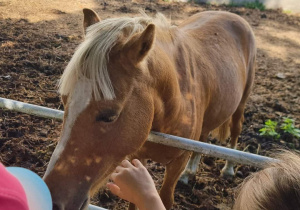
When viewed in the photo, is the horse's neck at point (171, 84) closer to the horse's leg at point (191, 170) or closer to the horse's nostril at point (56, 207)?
the horse's nostril at point (56, 207)

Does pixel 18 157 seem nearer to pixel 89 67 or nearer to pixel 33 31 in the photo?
pixel 89 67

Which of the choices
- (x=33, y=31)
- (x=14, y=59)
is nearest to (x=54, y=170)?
(x=14, y=59)

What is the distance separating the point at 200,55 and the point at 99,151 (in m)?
1.48

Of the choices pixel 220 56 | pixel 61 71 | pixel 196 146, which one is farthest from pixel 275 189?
pixel 61 71

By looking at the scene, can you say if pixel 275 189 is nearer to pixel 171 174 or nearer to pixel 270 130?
pixel 171 174

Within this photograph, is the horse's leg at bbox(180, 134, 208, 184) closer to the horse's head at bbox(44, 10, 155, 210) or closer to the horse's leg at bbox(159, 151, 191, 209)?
the horse's leg at bbox(159, 151, 191, 209)

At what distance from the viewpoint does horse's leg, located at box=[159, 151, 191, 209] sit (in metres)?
2.44

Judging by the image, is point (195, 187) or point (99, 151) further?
point (195, 187)

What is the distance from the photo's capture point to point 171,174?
2.50 metres

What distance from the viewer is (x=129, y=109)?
1.61 meters

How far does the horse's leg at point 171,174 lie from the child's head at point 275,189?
1.17 m

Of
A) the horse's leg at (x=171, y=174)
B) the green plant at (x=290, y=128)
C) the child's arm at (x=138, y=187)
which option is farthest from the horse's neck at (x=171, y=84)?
the green plant at (x=290, y=128)

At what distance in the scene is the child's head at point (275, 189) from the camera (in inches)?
44.7

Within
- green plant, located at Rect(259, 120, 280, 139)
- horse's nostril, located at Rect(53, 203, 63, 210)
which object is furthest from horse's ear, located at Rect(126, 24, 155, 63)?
green plant, located at Rect(259, 120, 280, 139)
